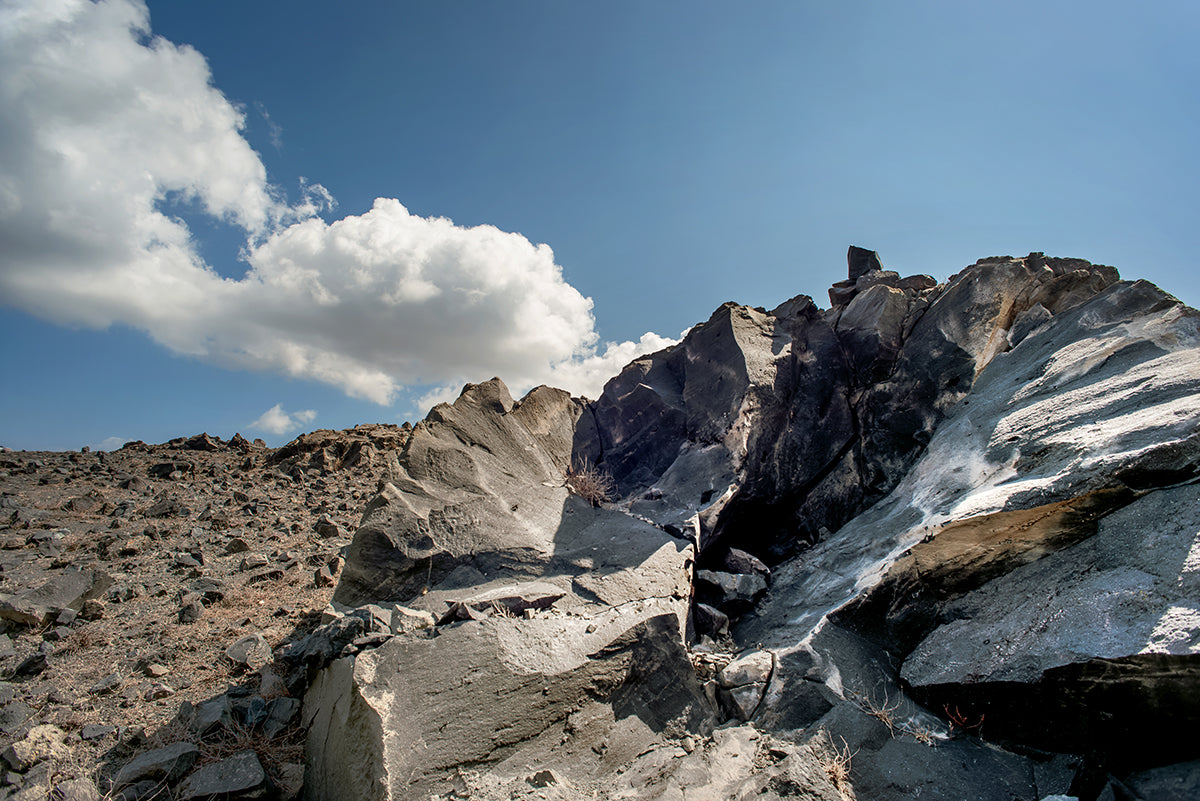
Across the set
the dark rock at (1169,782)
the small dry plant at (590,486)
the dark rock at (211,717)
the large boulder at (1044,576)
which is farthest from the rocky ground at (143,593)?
the dark rock at (1169,782)

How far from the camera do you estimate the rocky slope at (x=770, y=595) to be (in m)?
3.72

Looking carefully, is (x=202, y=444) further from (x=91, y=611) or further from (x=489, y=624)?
(x=489, y=624)

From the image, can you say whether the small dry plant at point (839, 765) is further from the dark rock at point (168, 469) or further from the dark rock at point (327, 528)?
the dark rock at point (168, 469)

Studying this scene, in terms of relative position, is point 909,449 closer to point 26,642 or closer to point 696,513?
point 696,513

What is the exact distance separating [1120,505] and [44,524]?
1469cm

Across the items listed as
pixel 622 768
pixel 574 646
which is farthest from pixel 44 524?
pixel 622 768

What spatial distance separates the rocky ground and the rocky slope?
0.07 metres

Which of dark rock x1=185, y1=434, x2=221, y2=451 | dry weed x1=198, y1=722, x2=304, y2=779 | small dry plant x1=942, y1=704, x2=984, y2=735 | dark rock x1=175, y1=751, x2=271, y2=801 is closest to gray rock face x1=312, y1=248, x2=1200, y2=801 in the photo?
small dry plant x1=942, y1=704, x2=984, y2=735

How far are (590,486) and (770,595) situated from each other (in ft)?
9.56

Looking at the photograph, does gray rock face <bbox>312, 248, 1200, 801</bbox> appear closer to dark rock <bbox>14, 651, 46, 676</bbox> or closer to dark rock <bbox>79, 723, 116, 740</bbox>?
dark rock <bbox>79, 723, 116, 740</bbox>

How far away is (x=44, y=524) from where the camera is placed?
917 centimetres

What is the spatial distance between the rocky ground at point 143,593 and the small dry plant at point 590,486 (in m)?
4.08

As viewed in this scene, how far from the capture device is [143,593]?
24.1ft

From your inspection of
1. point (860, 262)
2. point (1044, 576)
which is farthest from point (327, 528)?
point (860, 262)
